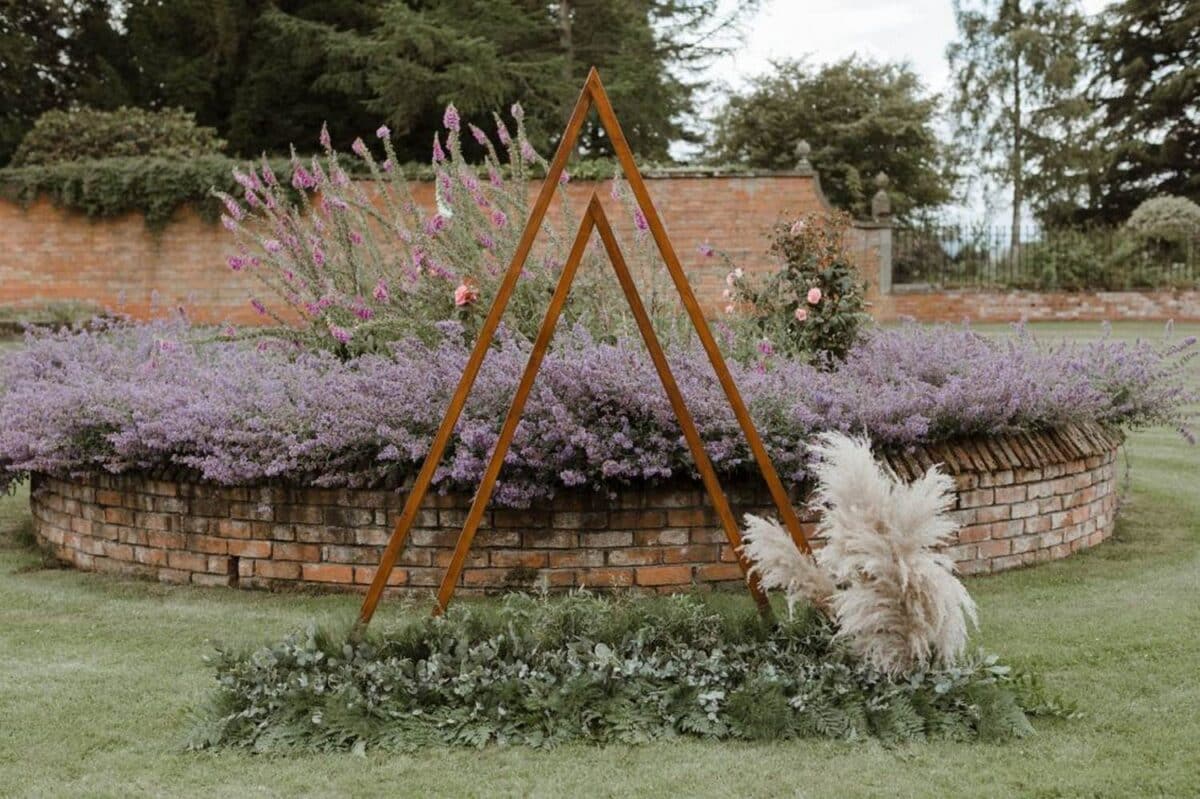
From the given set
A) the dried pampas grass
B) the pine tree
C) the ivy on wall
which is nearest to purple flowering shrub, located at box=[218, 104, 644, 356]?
the dried pampas grass

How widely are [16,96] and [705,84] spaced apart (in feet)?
52.6

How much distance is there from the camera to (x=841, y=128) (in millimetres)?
32062

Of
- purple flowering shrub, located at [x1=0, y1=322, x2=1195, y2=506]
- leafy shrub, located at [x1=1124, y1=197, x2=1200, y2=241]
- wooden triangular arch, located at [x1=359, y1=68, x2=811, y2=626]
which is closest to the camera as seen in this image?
wooden triangular arch, located at [x1=359, y1=68, x2=811, y2=626]

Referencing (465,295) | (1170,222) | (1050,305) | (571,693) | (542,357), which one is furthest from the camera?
(1170,222)

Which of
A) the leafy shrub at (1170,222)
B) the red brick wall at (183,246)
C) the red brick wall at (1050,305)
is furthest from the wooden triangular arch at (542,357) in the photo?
the leafy shrub at (1170,222)

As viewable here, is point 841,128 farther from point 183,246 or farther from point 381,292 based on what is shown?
point 381,292

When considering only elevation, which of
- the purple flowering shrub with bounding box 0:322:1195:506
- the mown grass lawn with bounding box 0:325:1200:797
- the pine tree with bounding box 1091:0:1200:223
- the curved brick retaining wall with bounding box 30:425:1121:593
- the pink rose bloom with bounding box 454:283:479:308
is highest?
the pine tree with bounding box 1091:0:1200:223

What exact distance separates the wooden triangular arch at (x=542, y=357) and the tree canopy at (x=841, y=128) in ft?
95.8

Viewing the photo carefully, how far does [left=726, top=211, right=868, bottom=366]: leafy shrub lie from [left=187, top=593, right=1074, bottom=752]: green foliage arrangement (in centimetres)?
291

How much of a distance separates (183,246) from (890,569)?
1945cm

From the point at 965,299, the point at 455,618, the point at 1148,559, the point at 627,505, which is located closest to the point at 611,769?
the point at 455,618

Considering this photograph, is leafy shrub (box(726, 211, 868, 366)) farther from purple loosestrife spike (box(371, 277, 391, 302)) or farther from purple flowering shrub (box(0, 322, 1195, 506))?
purple loosestrife spike (box(371, 277, 391, 302))

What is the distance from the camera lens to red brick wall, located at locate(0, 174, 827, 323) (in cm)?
2020

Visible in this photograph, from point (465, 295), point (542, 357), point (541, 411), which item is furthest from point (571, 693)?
point (465, 295)
